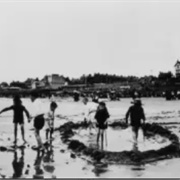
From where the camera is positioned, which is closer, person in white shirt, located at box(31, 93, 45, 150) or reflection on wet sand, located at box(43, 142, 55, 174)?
reflection on wet sand, located at box(43, 142, 55, 174)

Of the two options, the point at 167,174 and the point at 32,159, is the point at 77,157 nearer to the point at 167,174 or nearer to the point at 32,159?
the point at 32,159

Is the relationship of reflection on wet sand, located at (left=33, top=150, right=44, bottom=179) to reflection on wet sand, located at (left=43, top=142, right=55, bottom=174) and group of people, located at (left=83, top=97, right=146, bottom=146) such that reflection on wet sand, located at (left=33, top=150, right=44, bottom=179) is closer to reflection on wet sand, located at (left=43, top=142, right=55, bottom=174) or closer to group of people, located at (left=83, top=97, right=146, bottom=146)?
reflection on wet sand, located at (left=43, top=142, right=55, bottom=174)

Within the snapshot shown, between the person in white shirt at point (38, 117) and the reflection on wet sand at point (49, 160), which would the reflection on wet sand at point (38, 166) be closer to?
the reflection on wet sand at point (49, 160)

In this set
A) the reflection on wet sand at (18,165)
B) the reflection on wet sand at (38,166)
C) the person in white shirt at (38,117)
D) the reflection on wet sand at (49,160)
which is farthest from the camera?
the person in white shirt at (38,117)

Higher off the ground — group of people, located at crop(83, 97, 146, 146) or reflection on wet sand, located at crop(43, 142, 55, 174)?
group of people, located at crop(83, 97, 146, 146)

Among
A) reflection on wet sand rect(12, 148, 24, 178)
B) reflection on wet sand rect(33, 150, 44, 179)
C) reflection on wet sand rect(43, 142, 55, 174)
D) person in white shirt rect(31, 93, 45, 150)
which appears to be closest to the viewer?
reflection on wet sand rect(33, 150, 44, 179)

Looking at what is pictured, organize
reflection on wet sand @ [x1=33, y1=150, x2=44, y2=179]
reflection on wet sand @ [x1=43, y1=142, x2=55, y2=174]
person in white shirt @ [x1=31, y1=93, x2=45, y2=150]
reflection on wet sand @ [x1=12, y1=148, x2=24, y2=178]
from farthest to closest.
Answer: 1. person in white shirt @ [x1=31, y1=93, x2=45, y2=150]
2. reflection on wet sand @ [x1=43, y1=142, x2=55, y2=174]
3. reflection on wet sand @ [x1=12, y1=148, x2=24, y2=178]
4. reflection on wet sand @ [x1=33, y1=150, x2=44, y2=179]

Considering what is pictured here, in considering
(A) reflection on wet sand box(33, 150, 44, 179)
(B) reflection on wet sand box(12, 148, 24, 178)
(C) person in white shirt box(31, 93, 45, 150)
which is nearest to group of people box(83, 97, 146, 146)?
(C) person in white shirt box(31, 93, 45, 150)

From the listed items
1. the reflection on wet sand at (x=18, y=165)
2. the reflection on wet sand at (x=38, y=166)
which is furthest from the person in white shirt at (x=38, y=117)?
the reflection on wet sand at (x=18, y=165)

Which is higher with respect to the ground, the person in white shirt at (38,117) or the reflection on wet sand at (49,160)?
the person in white shirt at (38,117)

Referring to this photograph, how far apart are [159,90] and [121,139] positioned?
8556 cm

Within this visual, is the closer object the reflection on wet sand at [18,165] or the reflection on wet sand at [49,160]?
the reflection on wet sand at [18,165]

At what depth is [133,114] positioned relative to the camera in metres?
14.1

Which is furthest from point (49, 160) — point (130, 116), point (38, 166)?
point (130, 116)
